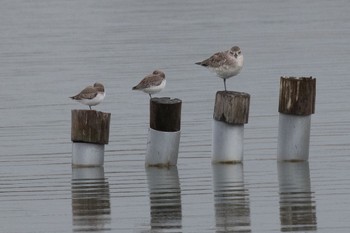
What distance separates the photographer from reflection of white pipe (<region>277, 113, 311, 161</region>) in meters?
18.6

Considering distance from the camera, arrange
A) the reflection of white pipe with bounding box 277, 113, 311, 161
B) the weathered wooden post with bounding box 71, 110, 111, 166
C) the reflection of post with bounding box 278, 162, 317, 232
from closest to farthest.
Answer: the reflection of post with bounding box 278, 162, 317, 232 → the weathered wooden post with bounding box 71, 110, 111, 166 → the reflection of white pipe with bounding box 277, 113, 311, 161

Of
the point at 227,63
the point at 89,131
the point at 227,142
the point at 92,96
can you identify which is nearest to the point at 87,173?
the point at 89,131

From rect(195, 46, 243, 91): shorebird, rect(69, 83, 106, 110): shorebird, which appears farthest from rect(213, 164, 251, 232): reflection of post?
rect(69, 83, 106, 110): shorebird

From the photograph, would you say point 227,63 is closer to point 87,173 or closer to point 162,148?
point 162,148

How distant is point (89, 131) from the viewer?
60.4ft

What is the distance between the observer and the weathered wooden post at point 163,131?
1842 cm

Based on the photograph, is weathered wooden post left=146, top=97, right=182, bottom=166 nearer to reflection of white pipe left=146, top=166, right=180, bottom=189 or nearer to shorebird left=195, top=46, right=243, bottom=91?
reflection of white pipe left=146, top=166, right=180, bottom=189

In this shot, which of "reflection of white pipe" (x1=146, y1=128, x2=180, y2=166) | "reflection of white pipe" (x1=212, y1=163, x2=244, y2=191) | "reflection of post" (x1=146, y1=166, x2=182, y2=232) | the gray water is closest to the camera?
"reflection of post" (x1=146, y1=166, x2=182, y2=232)

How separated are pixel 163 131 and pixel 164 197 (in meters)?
Answer: 2.23

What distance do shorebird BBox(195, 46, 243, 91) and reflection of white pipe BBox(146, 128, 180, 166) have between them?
50.9 inches

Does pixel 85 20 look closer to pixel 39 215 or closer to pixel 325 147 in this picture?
pixel 325 147

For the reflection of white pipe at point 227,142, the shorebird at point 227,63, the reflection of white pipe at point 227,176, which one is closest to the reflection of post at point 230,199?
the reflection of white pipe at point 227,176

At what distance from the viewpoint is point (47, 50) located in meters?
38.8

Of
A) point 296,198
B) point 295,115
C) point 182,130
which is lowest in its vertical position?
point 296,198
